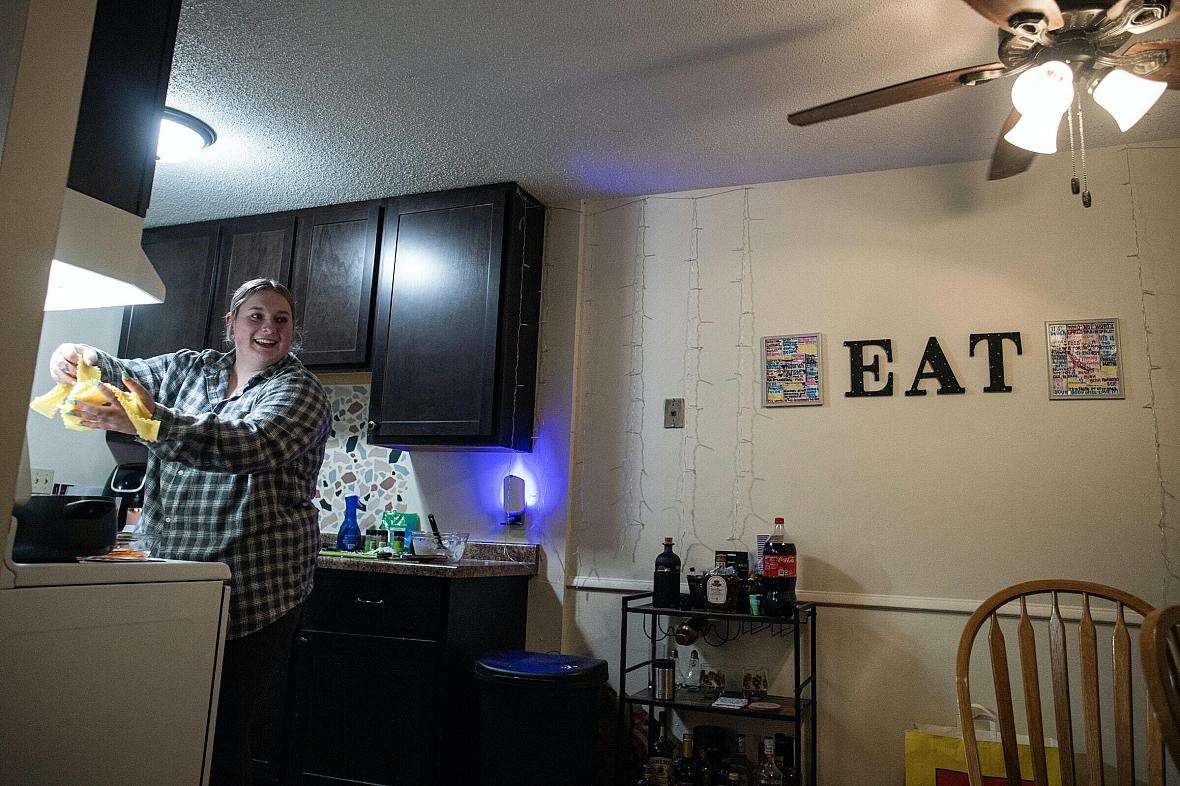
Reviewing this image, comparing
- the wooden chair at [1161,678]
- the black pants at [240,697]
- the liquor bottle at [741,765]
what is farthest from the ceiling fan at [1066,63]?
the liquor bottle at [741,765]

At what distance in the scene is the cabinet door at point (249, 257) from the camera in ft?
11.9

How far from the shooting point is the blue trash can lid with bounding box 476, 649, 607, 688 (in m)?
2.55

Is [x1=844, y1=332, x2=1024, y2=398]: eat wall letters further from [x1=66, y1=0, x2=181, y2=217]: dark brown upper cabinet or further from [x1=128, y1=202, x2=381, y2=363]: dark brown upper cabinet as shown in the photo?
[x1=66, y1=0, x2=181, y2=217]: dark brown upper cabinet

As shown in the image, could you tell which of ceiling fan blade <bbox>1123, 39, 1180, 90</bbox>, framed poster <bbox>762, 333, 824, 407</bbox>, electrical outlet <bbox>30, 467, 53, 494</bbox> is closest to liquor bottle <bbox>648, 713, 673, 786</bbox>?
framed poster <bbox>762, 333, 824, 407</bbox>

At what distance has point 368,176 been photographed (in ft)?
10.9

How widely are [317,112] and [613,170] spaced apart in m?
1.09

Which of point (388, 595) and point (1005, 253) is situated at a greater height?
point (1005, 253)

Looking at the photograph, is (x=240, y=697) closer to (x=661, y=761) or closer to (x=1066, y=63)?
(x=661, y=761)

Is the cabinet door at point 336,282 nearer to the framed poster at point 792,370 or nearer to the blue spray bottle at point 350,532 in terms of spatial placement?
the blue spray bottle at point 350,532

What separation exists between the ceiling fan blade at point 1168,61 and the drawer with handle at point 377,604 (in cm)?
233

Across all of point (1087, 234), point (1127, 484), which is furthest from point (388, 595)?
point (1087, 234)

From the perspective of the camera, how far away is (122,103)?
1.49 meters

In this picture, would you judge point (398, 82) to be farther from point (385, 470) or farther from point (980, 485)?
point (980, 485)

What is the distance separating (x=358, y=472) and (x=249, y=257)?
108cm
